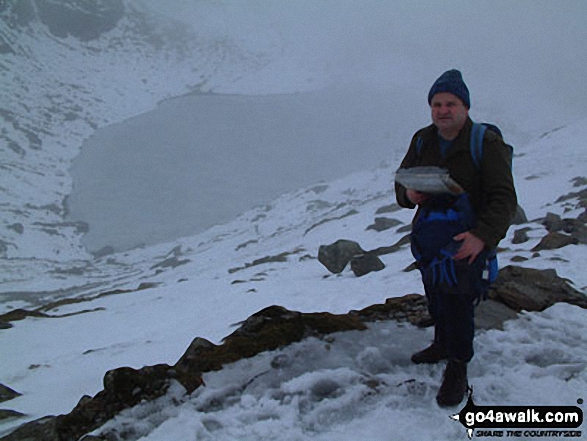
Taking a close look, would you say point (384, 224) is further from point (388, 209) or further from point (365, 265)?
point (365, 265)

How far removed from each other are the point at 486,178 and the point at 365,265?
41.8 ft

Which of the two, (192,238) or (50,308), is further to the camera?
(192,238)

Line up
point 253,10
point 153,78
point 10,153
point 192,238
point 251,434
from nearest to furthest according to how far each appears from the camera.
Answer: point 251,434 < point 192,238 < point 10,153 < point 153,78 < point 253,10

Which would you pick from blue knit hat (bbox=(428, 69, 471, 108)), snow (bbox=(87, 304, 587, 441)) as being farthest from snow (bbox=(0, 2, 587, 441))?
blue knit hat (bbox=(428, 69, 471, 108))

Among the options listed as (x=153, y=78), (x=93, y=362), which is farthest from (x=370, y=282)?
(x=153, y=78)

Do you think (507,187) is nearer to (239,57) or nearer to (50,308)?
(50,308)

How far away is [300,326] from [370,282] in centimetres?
943

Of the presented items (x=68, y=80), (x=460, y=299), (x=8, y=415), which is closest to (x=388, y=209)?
(x=8, y=415)

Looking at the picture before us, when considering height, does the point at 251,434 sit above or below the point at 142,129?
below

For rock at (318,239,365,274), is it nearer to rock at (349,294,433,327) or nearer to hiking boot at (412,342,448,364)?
rock at (349,294,433,327)

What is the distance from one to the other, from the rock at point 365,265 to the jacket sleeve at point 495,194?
12428 millimetres

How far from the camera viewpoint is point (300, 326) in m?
4.04
